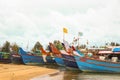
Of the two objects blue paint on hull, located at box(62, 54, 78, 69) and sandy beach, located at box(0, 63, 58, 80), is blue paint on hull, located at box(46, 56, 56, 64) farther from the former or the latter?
sandy beach, located at box(0, 63, 58, 80)

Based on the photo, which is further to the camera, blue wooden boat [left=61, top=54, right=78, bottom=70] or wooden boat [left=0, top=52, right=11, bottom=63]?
wooden boat [left=0, top=52, right=11, bottom=63]

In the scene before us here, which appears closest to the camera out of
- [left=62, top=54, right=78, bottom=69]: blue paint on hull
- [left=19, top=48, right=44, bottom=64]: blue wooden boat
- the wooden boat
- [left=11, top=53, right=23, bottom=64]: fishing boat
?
[left=62, top=54, right=78, bottom=69]: blue paint on hull

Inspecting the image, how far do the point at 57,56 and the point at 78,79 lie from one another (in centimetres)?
1673

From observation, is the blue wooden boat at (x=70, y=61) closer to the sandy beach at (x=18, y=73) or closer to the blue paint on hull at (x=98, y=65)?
the blue paint on hull at (x=98, y=65)

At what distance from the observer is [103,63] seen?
32594 millimetres

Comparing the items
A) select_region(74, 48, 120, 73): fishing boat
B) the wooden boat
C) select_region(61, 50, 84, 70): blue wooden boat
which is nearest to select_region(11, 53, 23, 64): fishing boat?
the wooden boat

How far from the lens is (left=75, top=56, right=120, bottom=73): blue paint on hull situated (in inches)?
1282

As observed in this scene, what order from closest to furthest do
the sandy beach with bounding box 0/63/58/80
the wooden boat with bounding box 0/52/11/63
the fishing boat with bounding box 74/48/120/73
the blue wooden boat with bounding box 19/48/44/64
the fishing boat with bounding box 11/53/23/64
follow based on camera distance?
the sandy beach with bounding box 0/63/58/80, the fishing boat with bounding box 74/48/120/73, the blue wooden boat with bounding box 19/48/44/64, the wooden boat with bounding box 0/52/11/63, the fishing boat with bounding box 11/53/23/64

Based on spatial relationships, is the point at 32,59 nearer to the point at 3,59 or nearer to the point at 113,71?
the point at 3,59

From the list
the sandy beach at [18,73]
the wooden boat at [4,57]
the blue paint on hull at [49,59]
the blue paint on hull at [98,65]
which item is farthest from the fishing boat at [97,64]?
the wooden boat at [4,57]

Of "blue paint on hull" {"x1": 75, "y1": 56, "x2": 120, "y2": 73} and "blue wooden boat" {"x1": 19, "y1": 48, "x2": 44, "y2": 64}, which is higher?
"blue wooden boat" {"x1": 19, "y1": 48, "x2": 44, "y2": 64}

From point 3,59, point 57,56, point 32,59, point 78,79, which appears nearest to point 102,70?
point 78,79

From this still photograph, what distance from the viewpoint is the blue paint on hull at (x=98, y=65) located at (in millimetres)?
32562

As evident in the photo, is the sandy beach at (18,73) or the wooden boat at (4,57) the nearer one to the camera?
the sandy beach at (18,73)
